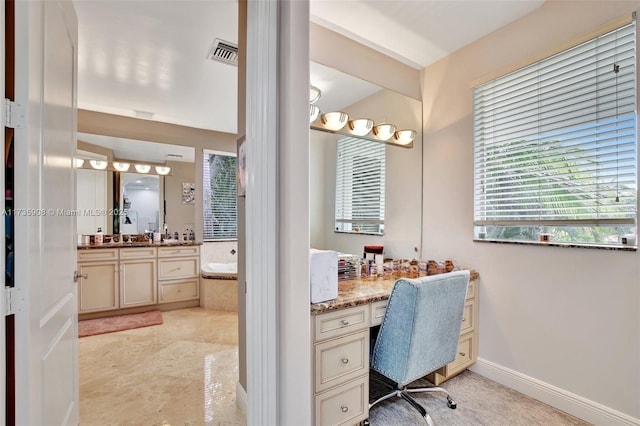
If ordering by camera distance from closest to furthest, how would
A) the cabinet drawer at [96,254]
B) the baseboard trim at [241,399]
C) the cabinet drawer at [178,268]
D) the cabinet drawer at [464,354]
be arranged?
the baseboard trim at [241,399], the cabinet drawer at [464,354], the cabinet drawer at [96,254], the cabinet drawer at [178,268]

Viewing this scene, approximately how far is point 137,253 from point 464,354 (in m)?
3.68

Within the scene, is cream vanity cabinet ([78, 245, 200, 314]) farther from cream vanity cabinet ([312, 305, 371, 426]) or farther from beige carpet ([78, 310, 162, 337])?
cream vanity cabinet ([312, 305, 371, 426])

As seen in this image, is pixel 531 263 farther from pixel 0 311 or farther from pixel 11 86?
pixel 11 86

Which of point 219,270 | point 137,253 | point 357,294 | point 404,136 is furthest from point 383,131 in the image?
point 137,253

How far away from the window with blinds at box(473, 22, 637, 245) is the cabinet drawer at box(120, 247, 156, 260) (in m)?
3.67

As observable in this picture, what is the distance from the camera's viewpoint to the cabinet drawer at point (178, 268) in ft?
12.4

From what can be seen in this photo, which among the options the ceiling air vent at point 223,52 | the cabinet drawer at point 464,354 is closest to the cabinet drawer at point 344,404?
the cabinet drawer at point 464,354

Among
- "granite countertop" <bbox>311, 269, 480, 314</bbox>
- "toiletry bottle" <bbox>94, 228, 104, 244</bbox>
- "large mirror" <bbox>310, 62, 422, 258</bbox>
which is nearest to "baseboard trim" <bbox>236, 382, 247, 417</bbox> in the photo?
"granite countertop" <bbox>311, 269, 480, 314</bbox>

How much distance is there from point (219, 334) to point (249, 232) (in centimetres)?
216

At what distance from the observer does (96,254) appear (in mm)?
3383

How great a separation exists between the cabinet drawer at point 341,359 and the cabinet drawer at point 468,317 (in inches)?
38.6

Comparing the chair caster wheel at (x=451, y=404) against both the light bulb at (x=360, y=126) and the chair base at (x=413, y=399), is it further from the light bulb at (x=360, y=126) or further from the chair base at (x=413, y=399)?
the light bulb at (x=360, y=126)

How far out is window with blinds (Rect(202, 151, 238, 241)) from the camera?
4340mm

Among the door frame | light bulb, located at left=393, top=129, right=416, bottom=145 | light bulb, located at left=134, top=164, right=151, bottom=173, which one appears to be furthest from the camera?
light bulb, located at left=134, top=164, right=151, bottom=173
